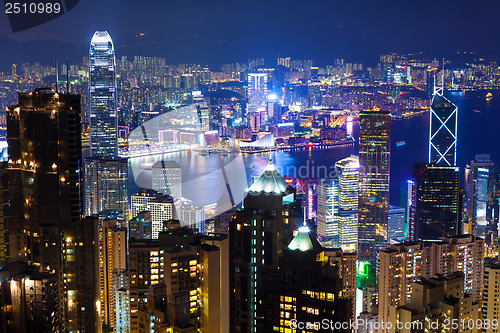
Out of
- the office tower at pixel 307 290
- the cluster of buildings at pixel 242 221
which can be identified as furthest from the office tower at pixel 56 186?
the office tower at pixel 307 290

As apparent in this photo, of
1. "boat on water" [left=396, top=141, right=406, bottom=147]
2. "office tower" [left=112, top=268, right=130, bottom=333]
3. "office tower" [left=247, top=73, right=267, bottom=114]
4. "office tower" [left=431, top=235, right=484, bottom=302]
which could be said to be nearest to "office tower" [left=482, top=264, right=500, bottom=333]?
"office tower" [left=431, top=235, right=484, bottom=302]

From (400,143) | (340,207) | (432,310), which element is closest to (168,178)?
(340,207)

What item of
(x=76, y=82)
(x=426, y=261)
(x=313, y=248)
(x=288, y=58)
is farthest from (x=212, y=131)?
(x=313, y=248)

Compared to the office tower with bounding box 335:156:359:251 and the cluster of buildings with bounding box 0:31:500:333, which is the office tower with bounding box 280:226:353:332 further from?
the office tower with bounding box 335:156:359:251

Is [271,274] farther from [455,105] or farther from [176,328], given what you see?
[455,105]

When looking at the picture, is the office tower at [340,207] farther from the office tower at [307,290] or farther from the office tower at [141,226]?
the office tower at [307,290]
